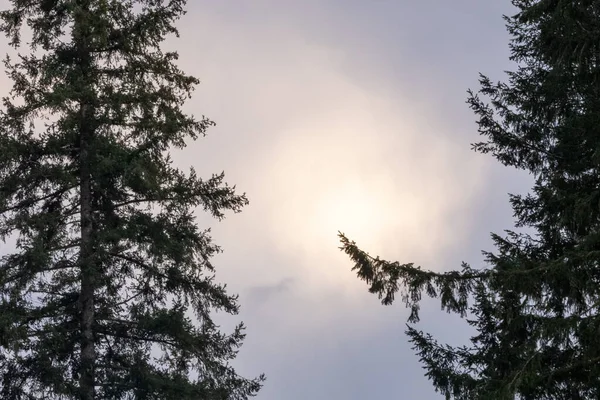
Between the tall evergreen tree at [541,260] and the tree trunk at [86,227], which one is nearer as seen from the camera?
the tall evergreen tree at [541,260]

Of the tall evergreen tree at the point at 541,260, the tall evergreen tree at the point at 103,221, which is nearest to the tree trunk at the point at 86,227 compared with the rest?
the tall evergreen tree at the point at 103,221

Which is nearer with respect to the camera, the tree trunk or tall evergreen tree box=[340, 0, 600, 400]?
tall evergreen tree box=[340, 0, 600, 400]

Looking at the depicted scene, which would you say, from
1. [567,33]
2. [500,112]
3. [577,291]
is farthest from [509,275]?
[500,112]

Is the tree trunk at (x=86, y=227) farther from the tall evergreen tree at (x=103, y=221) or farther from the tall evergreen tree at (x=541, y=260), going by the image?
the tall evergreen tree at (x=541, y=260)

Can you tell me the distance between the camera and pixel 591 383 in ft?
36.3

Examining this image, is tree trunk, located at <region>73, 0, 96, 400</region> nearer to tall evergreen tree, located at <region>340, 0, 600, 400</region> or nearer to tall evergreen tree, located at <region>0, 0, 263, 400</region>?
tall evergreen tree, located at <region>0, 0, 263, 400</region>

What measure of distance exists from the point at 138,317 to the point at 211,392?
2379 mm

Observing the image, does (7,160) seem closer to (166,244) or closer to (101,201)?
(101,201)

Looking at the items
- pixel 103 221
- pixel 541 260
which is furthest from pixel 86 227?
pixel 541 260

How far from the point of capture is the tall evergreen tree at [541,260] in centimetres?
982

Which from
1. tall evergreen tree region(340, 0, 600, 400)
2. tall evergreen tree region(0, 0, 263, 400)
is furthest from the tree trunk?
tall evergreen tree region(340, 0, 600, 400)

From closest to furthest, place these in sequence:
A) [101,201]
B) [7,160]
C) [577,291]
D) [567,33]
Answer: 1. [577,291]
2. [567,33]
3. [7,160]
4. [101,201]

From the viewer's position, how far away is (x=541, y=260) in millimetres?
11133

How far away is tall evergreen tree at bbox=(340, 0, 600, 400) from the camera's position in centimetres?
982
